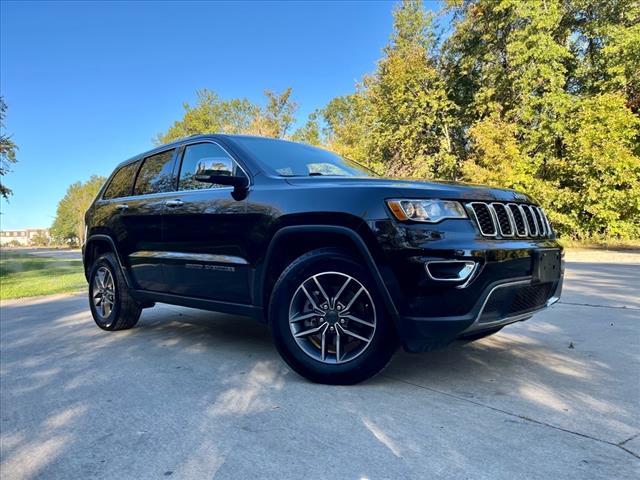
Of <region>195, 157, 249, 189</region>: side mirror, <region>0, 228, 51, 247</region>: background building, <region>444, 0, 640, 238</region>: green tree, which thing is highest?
<region>444, 0, 640, 238</region>: green tree

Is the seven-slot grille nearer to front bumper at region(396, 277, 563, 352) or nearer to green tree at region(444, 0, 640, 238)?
front bumper at region(396, 277, 563, 352)

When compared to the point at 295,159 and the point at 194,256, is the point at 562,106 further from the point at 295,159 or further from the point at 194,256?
the point at 194,256

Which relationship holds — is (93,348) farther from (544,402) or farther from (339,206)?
(544,402)

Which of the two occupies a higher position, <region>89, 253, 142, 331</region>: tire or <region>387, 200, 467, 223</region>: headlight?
<region>387, 200, 467, 223</region>: headlight

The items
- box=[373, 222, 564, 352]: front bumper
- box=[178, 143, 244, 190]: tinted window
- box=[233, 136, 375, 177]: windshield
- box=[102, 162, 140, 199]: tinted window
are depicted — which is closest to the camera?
box=[373, 222, 564, 352]: front bumper

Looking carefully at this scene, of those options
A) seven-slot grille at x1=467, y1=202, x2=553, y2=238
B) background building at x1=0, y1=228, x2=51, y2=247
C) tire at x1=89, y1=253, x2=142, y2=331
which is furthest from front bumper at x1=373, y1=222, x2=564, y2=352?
background building at x1=0, y1=228, x2=51, y2=247

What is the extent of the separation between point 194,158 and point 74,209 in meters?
85.3

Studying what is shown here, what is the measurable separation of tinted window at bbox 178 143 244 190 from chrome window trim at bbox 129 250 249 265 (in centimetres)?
58

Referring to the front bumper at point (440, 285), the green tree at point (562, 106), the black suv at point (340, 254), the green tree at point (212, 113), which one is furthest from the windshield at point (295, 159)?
the green tree at point (212, 113)

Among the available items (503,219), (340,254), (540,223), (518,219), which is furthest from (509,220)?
(340,254)

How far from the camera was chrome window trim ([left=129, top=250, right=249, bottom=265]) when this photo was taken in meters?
3.69

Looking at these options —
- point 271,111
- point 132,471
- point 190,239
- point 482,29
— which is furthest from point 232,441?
point 271,111

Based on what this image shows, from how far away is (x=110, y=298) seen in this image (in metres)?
5.25

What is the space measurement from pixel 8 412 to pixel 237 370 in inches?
57.4
